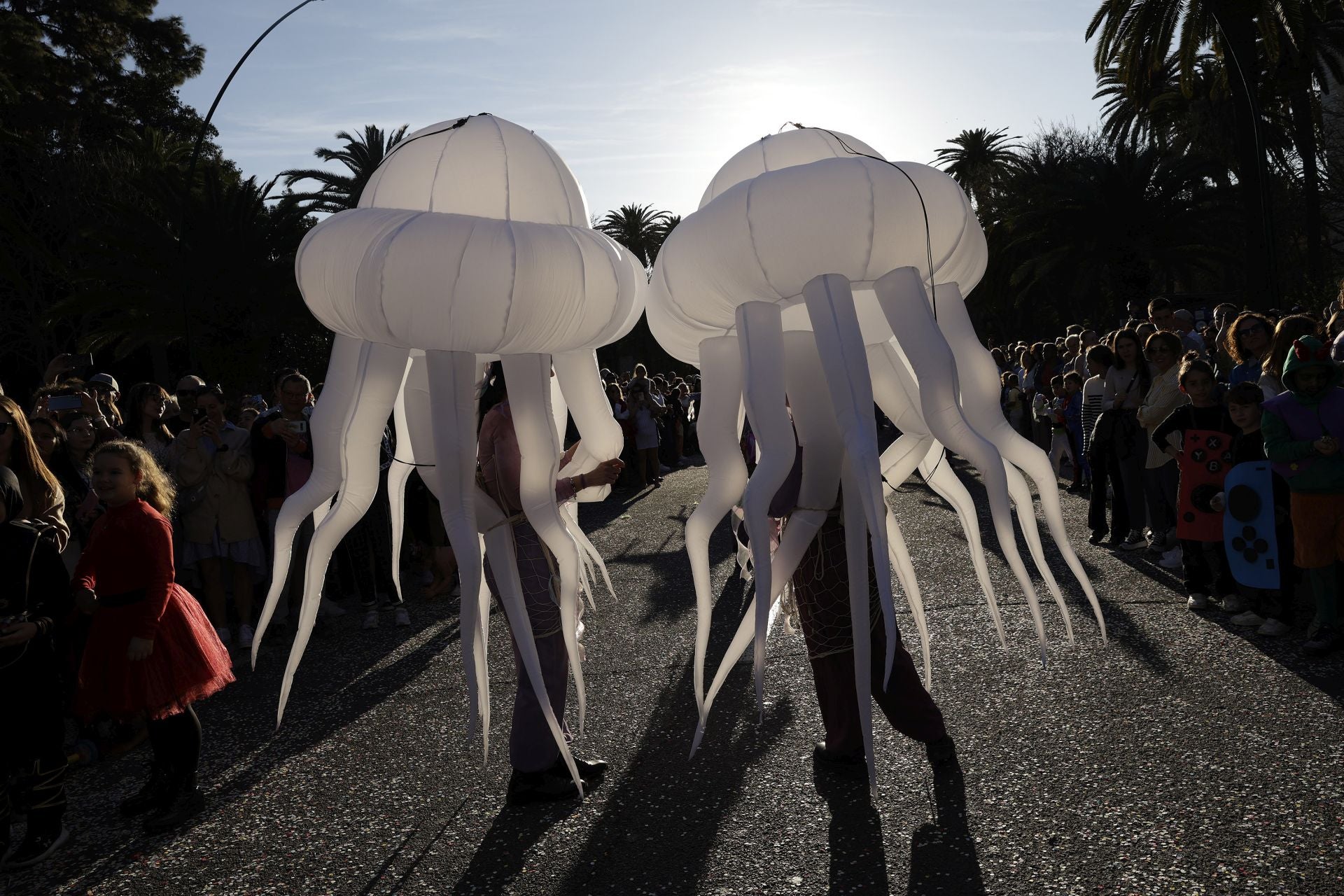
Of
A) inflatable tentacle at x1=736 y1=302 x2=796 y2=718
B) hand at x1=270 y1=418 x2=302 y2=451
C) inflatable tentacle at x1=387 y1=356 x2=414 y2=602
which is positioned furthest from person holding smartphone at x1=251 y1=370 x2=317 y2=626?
inflatable tentacle at x1=736 y1=302 x2=796 y2=718

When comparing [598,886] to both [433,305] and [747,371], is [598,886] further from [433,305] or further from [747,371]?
[433,305]

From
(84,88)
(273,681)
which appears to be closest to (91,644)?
(273,681)

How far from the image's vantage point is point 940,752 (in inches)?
147

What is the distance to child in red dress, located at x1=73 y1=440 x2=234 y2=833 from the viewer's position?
3.80 meters

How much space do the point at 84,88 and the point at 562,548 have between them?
116 feet

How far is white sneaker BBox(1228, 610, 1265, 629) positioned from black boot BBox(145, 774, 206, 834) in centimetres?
527

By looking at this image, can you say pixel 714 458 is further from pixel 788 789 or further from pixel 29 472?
pixel 29 472

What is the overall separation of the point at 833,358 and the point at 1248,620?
13.0 feet

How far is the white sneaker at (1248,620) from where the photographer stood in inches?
208

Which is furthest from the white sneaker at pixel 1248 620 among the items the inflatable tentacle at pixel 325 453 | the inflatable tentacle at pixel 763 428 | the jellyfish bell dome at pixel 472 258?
the inflatable tentacle at pixel 325 453

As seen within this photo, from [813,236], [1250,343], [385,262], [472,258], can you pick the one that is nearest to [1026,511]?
[813,236]

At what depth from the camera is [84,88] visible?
3100 cm

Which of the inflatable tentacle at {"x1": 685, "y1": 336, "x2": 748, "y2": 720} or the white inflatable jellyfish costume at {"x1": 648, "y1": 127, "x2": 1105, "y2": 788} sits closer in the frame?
the white inflatable jellyfish costume at {"x1": 648, "y1": 127, "x2": 1105, "y2": 788}

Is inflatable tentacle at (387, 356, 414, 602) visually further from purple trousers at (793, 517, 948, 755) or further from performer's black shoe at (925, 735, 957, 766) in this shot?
performer's black shoe at (925, 735, 957, 766)
